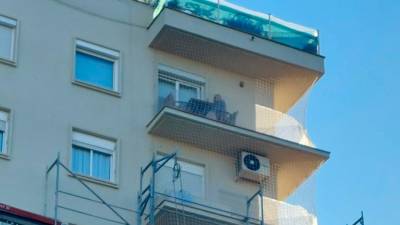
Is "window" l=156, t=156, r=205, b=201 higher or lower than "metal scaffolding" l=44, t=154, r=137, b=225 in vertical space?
higher

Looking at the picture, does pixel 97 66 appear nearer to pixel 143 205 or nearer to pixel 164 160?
pixel 164 160

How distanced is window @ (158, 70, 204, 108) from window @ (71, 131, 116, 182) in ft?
7.52

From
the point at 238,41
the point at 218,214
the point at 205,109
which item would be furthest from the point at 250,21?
the point at 218,214

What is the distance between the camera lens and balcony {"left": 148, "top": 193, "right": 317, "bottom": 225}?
26719mm

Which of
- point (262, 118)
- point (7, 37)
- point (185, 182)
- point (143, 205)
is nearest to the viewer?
point (143, 205)

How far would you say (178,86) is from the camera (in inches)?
1169

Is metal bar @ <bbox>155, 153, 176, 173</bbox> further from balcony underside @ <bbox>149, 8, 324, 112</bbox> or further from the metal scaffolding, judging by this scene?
balcony underside @ <bbox>149, 8, 324, 112</bbox>

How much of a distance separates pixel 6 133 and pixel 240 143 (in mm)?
5610

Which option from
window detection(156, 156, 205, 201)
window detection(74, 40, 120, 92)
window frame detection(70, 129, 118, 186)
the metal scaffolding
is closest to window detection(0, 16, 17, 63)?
window detection(74, 40, 120, 92)

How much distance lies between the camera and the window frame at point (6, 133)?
2598 cm

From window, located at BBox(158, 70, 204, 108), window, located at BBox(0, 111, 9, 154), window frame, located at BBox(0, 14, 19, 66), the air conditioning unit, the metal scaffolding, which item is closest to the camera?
the metal scaffolding

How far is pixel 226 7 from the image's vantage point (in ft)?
99.6

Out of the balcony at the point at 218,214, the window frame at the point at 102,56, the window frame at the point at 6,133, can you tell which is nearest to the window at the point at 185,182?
the balcony at the point at 218,214

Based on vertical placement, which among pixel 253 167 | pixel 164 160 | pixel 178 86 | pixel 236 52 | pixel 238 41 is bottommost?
pixel 164 160
